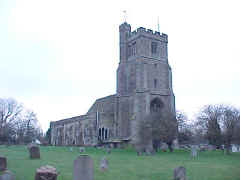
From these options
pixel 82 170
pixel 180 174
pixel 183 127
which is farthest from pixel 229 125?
pixel 82 170

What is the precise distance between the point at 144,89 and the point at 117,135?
34.2 feet

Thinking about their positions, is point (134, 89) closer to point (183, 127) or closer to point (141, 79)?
point (141, 79)

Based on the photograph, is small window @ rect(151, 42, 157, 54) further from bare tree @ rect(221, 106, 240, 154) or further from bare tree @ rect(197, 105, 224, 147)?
bare tree @ rect(221, 106, 240, 154)

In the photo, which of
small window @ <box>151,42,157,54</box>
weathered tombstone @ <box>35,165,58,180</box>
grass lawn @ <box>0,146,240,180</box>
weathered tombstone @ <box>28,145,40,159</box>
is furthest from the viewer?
small window @ <box>151,42,157,54</box>

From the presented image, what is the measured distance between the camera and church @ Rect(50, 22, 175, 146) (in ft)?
149

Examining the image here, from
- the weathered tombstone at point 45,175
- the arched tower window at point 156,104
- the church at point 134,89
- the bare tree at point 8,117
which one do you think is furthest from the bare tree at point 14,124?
the weathered tombstone at point 45,175

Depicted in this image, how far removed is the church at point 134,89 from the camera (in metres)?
45.4

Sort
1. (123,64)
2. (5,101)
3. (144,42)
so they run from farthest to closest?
(5,101), (123,64), (144,42)

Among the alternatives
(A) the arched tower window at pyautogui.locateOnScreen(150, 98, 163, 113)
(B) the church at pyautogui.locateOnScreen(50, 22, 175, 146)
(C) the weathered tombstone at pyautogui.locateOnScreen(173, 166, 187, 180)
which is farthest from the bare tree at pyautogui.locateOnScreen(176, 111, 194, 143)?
(C) the weathered tombstone at pyautogui.locateOnScreen(173, 166, 187, 180)

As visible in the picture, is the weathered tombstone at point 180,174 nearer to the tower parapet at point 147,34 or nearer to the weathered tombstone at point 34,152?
the weathered tombstone at point 34,152

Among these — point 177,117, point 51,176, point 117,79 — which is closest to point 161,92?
point 117,79

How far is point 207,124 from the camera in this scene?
123ft

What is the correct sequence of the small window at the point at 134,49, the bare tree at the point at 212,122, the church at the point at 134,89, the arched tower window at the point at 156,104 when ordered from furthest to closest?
the small window at the point at 134,49, the arched tower window at the point at 156,104, the church at the point at 134,89, the bare tree at the point at 212,122

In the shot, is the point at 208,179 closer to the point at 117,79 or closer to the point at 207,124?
the point at 207,124
